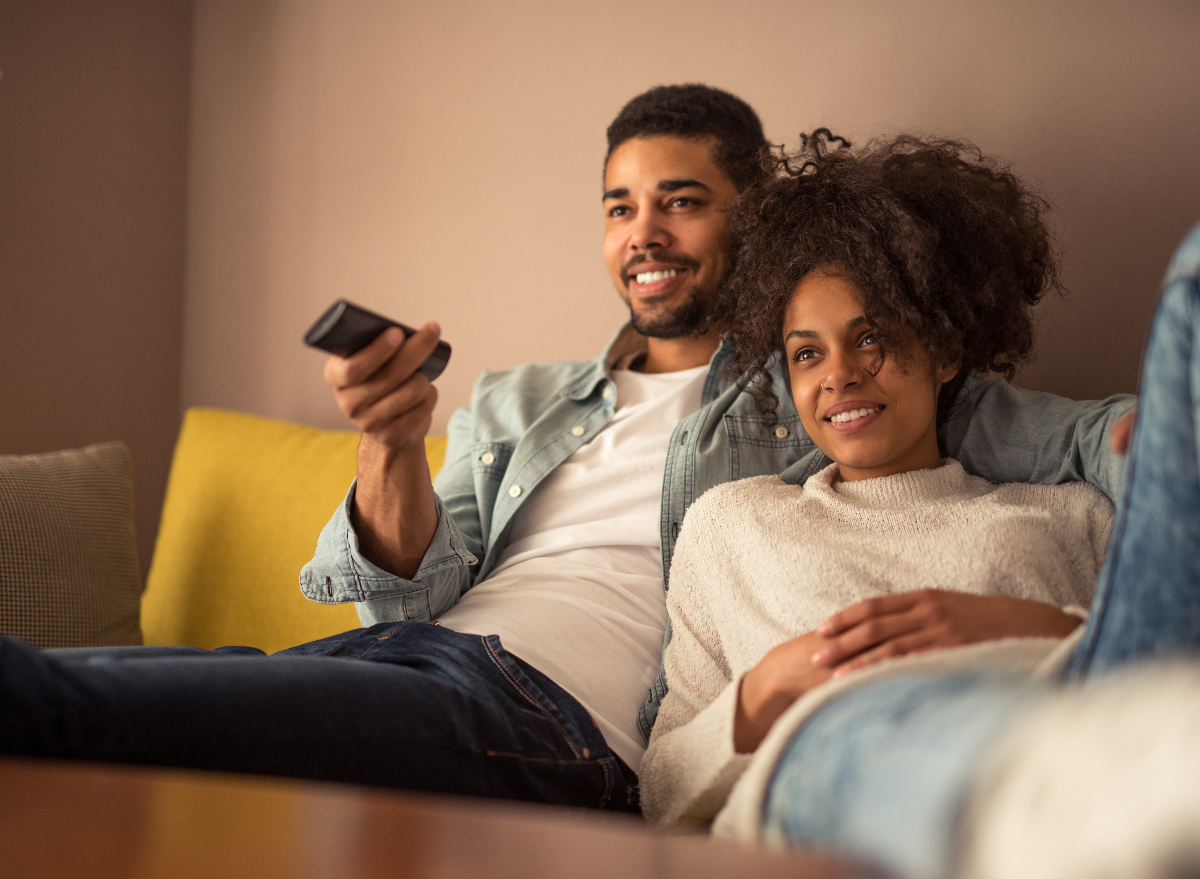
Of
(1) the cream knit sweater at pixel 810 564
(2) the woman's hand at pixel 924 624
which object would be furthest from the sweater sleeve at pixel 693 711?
(2) the woman's hand at pixel 924 624

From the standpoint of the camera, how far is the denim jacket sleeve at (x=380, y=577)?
118 centimetres

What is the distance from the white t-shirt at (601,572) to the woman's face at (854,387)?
1.03ft

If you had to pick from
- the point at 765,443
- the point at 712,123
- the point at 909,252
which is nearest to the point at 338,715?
the point at 765,443

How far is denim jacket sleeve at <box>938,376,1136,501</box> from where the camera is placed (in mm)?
1041

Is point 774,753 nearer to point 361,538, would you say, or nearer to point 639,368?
point 361,538

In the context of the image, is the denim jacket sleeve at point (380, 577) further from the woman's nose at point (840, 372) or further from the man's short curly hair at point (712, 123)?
the man's short curly hair at point (712, 123)

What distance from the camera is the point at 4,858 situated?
1.28 ft

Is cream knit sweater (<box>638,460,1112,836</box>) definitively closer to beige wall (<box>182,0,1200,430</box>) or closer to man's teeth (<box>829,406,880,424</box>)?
man's teeth (<box>829,406,880,424</box>)

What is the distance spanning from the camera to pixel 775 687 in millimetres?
869

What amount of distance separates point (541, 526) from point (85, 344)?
1.56 m

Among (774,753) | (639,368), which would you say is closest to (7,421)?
(639,368)

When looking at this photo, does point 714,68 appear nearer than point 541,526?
No

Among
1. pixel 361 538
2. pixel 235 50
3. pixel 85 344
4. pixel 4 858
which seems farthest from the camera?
pixel 235 50

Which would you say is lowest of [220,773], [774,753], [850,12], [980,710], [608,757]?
[608,757]
